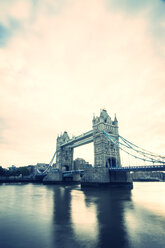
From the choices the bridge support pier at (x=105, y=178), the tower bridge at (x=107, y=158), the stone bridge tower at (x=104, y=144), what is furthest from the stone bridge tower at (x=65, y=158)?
the bridge support pier at (x=105, y=178)

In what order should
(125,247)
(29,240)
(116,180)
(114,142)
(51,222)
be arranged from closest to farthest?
1. (125,247)
2. (29,240)
3. (51,222)
4. (116,180)
5. (114,142)

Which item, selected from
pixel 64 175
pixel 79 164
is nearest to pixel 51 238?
pixel 64 175

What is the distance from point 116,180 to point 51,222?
29596mm

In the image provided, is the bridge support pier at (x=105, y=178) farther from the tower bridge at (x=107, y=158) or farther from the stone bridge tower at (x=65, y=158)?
the stone bridge tower at (x=65, y=158)

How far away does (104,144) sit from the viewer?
149 feet

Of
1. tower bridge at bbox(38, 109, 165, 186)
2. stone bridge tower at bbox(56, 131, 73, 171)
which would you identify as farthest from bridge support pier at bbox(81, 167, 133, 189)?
stone bridge tower at bbox(56, 131, 73, 171)

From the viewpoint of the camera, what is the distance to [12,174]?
9669cm

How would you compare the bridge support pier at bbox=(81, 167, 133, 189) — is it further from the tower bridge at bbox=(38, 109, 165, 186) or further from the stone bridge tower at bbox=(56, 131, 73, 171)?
the stone bridge tower at bbox=(56, 131, 73, 171)

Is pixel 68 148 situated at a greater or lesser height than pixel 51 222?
greater

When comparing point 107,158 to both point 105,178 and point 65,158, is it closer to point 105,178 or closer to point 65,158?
point 105,178

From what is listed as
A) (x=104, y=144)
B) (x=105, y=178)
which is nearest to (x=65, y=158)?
(x=104, y=144)

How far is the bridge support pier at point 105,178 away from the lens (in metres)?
37.1

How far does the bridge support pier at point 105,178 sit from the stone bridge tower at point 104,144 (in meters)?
4.09

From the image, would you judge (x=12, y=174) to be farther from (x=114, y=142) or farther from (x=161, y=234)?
(x=161, y=234)
